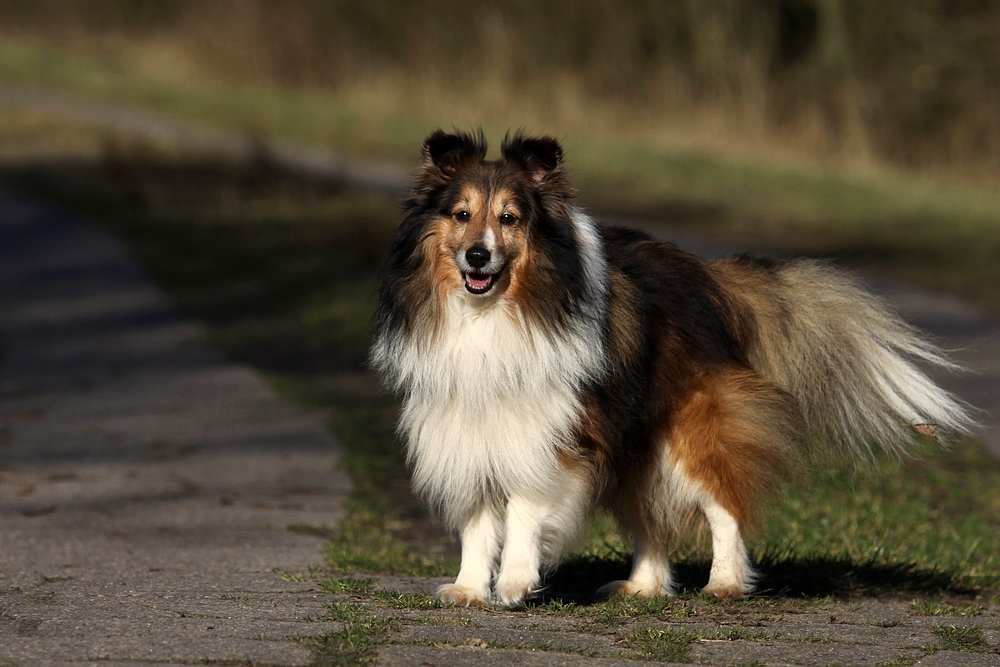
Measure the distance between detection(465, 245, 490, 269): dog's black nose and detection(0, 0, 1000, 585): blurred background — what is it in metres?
4.13

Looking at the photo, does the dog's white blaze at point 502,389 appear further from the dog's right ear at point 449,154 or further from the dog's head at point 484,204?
the dog's right ear at point 449,154

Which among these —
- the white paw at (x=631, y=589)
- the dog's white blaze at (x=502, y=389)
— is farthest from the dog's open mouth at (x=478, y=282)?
the white paw at (x=631, y=589)

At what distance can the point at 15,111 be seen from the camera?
24.5m

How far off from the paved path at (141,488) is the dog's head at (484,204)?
142 cm

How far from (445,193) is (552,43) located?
20541mm

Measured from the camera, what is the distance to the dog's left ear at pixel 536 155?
5.25m

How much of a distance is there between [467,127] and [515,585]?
18.9 metres

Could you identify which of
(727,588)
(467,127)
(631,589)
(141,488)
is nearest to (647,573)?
(631,589)

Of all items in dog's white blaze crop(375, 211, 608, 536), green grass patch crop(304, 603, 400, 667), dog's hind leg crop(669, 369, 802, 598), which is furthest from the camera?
dog's hind leg crop(669, 369, 802, 598)

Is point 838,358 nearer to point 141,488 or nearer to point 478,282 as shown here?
point 478,282

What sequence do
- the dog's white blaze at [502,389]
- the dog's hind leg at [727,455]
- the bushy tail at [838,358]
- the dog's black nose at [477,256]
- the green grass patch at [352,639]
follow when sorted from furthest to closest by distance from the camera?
1. the bushy tail at [838,358]
2. the dog's hind leg at [727,455]
3. the dog's white blaze at [502,389]
4. the dog's black nose at [477,256]
5. the green grass patch at [352,639]

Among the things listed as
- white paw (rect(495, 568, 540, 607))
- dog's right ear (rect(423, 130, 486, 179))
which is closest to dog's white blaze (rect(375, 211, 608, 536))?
white paw (rect(495, 568, 540, 607))

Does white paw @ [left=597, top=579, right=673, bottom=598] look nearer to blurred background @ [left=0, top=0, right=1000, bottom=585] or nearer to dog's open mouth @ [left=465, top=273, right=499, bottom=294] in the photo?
dog's open mouth @ [left=465, top=273, right=499, bottom=294]

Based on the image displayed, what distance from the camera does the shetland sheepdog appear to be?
5.18 meters
